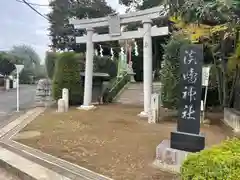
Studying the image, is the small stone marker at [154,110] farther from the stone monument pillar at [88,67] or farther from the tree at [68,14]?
the tree at [68,14]

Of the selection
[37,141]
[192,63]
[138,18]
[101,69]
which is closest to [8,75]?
[101,69]

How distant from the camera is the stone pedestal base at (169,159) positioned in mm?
4918

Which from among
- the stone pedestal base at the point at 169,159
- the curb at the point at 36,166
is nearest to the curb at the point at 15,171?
the curb at the point at 36,166

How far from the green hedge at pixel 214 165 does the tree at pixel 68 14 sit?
2457 cm

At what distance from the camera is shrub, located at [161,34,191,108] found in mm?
10094

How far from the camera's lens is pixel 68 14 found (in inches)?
1070

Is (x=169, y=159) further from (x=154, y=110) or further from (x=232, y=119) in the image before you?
(x=232, y=119)

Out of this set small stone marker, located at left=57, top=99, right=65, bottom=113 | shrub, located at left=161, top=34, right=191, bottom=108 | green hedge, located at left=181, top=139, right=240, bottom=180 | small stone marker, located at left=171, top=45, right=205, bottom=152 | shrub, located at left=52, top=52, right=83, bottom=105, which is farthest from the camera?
shrub, located at left=52, top=52, right=83, bottom=105

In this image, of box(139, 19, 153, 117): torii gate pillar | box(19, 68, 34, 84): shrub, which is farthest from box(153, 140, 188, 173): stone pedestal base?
box(19, 68, 34, 84): shrub

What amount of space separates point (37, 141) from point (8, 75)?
92.2 feet

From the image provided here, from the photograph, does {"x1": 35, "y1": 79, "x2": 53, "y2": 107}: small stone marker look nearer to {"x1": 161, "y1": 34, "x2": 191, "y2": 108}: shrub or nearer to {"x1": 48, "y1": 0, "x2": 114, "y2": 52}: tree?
{"x1": 161, "y1": 34, "x2": 191, "y2": 108}: shrub

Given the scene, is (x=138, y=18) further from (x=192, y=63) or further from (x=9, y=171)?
(x=9, y=171)

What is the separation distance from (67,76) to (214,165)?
1164cm

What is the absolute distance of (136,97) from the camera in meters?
17.4
